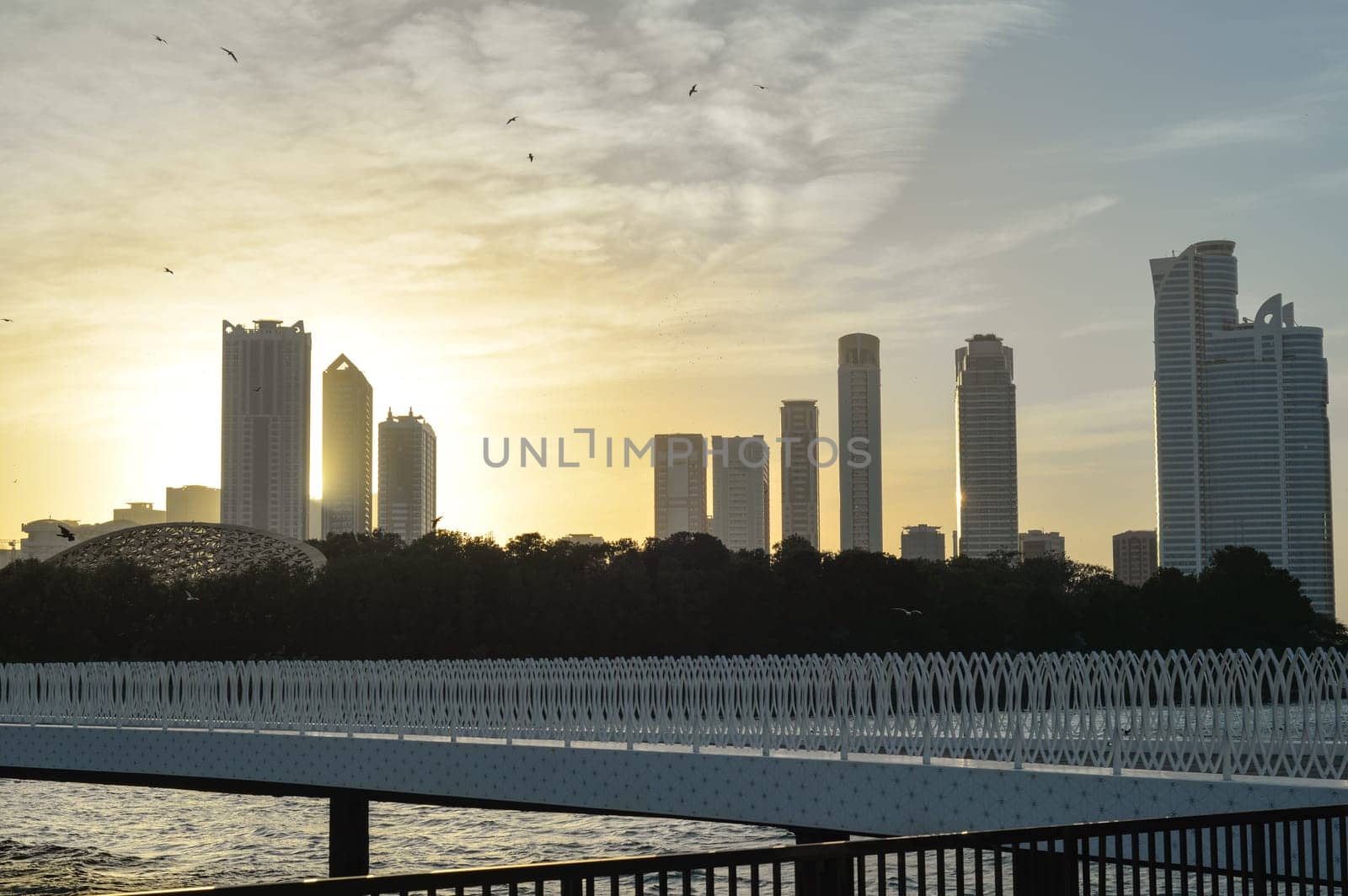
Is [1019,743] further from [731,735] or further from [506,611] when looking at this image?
[506,611]

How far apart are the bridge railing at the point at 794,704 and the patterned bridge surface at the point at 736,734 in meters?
0.06

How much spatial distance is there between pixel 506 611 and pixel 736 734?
4750 cm

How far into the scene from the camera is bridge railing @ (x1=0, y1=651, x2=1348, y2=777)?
1997cm

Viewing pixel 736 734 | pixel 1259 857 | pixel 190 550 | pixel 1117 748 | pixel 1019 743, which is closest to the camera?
pixel 1259 857

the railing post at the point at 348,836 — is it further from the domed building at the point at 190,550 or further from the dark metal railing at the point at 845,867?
the domed building at the point at 190,550

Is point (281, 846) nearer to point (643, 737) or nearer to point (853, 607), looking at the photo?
point (643, 737)

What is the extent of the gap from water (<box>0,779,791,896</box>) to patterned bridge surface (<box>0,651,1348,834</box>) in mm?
3942

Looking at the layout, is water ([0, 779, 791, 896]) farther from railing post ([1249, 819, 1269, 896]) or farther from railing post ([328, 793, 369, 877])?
railing post ([1249, 819, 1269, 896])

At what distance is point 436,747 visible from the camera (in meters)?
30.6

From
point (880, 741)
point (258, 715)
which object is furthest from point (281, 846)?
point (880, 741)

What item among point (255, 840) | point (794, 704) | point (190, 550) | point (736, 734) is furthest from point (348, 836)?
point (190, 550)

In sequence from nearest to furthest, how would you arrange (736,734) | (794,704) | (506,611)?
(794,704) < (736,734) < (506,611)

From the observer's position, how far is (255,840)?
46406 mm

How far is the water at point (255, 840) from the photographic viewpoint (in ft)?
130
